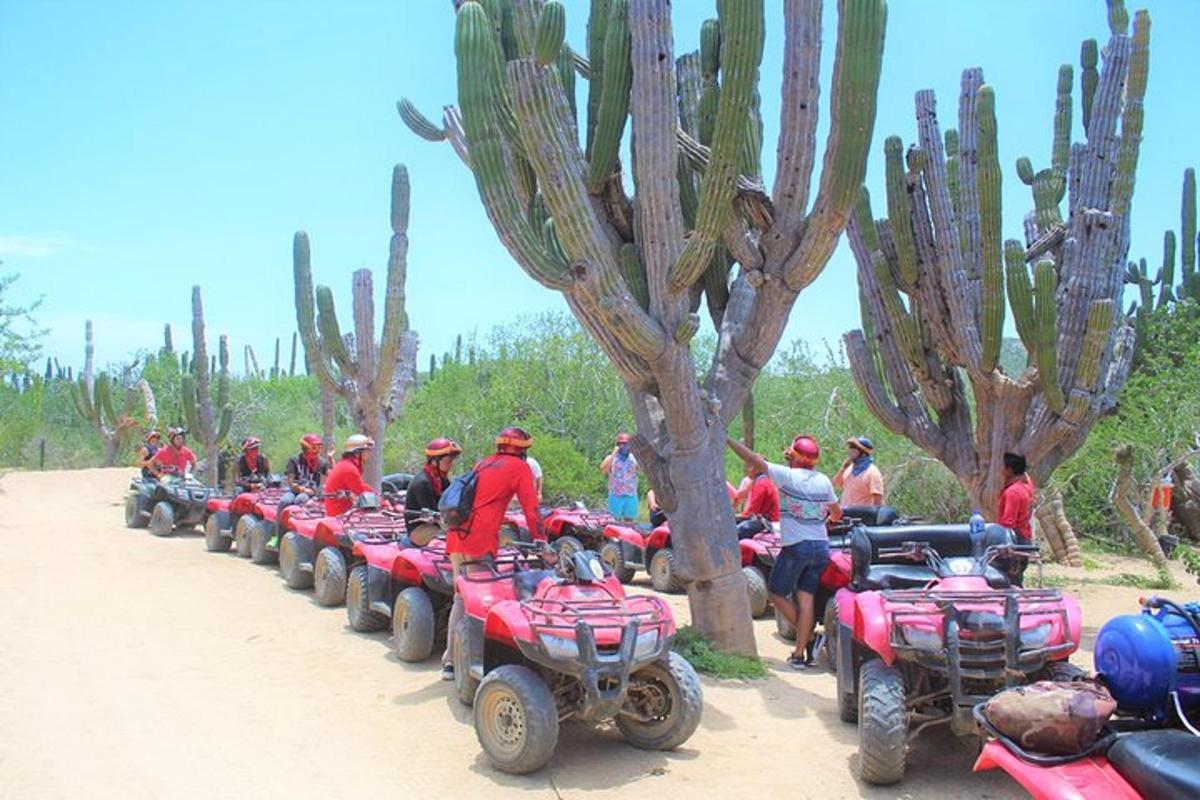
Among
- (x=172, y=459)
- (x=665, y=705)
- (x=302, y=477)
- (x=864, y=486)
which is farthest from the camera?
(x=172, y=459)

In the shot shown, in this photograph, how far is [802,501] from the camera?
751 centimetres

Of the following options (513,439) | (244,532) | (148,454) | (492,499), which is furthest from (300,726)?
(148,454)

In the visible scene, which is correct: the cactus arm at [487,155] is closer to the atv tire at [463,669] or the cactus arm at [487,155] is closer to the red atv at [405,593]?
the red atv at [405,593]

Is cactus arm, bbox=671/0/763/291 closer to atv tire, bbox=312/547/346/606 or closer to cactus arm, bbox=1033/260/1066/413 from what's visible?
cactus arm, bbox=1033/260/1066/413

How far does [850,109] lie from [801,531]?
9.95 feet

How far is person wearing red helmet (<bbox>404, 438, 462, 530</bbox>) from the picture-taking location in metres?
8.24

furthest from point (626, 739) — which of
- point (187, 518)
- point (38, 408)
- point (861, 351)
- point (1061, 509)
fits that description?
point (38, 408)

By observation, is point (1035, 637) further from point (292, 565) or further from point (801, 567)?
point (292, 565)

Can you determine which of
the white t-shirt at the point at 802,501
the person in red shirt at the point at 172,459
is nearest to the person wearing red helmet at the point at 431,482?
the white t-shirt at the point at 802,501

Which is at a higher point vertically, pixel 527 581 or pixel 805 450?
pixel 805 450

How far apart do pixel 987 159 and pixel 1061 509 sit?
6111 millimetres

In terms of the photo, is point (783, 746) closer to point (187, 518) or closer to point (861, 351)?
point (861, 351)

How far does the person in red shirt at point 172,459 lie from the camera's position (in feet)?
54.5

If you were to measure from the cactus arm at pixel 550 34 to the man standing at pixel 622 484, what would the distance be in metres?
6.47
